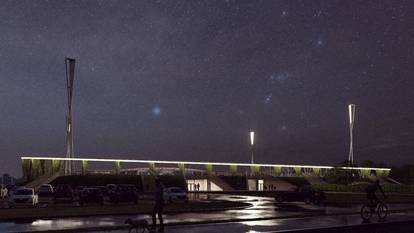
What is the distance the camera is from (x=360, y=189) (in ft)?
196

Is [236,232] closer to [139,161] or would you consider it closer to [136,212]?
[136,212]

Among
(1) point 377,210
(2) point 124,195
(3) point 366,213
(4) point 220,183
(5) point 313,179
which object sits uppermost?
(1) point 377,210

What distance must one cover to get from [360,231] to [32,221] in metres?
13.5

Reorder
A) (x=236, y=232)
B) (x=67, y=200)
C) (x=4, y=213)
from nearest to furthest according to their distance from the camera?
(x=236, y=232) < (x=4, y=213) < (x=67, y=200)

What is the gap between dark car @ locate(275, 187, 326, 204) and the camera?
37812 millimetres

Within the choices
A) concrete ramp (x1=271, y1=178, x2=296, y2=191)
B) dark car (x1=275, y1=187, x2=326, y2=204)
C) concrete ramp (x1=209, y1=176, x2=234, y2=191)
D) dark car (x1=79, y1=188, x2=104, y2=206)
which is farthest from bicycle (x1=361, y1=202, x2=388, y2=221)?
concrete ramp (x1=271, y1=178, x2=296, y2=191)

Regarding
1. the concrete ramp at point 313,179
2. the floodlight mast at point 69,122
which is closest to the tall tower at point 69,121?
the floodlight mast at point 69,122

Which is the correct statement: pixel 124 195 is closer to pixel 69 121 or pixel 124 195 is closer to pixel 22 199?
pixel 22 199

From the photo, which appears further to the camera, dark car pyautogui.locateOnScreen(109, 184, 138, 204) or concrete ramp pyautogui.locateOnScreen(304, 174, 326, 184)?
concrete ramp pyautogui.locateOnScreen(304, 174, 326, 184)

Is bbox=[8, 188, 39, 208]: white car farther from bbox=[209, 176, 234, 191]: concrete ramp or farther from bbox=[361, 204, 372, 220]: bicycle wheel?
bbox=[209, 176, 234, 191]: concrete ramp

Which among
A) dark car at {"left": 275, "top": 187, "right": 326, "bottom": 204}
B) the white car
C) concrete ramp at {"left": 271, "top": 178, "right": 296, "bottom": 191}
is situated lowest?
concrete ramp at {"left": 271, "top": 178, "right": 296, "bottom": 191}

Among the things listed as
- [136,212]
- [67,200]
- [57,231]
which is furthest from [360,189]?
[57,231]

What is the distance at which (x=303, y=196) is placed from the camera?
3856cm

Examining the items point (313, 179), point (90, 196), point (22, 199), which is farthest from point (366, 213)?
point (313, 179)
